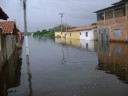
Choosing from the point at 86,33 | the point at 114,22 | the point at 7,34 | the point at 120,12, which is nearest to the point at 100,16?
the point at 114,22

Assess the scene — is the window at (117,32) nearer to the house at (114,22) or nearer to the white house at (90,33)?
the house at (114,22)

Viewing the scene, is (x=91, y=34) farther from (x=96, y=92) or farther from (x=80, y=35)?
(x=96, y=92)

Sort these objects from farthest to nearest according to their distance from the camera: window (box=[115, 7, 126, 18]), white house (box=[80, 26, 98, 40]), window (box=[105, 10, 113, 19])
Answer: white house (box=[80, 26, 98, 40])
window (box=[105, 10, 113, 19])
window (box=[115, 7, 126, 18])

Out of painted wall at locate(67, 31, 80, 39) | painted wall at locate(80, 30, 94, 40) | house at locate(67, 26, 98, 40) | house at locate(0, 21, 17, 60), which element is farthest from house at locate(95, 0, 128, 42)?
painted wall at locate(67, 31, 80, 39)

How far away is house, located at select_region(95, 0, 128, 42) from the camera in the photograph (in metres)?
37.9

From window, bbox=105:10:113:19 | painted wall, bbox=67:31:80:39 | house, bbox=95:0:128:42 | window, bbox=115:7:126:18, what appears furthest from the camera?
painted wall, bbox=67:31:80:39

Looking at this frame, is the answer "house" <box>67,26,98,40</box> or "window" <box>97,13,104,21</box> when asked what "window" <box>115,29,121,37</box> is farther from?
"house" <box>67,26,98,40</box>

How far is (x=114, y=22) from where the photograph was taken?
4209cm

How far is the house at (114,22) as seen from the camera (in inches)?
1491

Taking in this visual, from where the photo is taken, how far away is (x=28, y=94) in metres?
9.66

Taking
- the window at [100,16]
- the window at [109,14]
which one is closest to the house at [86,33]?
the window at [100,16]

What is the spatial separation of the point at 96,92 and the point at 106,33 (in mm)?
37018

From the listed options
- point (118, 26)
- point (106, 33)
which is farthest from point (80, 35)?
point (118, 26)

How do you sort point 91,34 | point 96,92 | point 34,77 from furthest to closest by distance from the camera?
point 91,34, point 34,77, point 96,92
